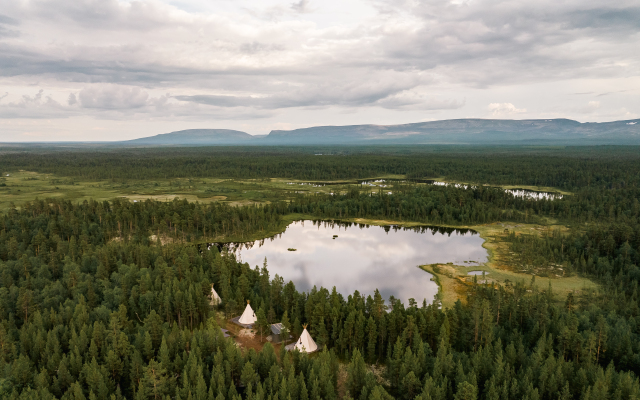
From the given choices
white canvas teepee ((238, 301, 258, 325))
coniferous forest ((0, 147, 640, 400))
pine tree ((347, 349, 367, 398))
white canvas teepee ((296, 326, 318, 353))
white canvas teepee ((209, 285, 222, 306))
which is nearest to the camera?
coniferous forest ((0, 147, 640, 400))

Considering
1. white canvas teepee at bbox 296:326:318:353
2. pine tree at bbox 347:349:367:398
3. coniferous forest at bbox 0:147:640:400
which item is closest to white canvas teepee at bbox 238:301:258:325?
coniferous forest at bbox 0:147:640:400

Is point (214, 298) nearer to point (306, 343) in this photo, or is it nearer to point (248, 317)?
point (248, 317)

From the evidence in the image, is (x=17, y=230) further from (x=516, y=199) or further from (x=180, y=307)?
(x=516, y=199)

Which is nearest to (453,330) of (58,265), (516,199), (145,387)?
(145,387)

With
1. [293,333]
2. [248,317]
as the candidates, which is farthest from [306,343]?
[248,317]

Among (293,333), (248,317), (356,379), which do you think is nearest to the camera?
(356,379)

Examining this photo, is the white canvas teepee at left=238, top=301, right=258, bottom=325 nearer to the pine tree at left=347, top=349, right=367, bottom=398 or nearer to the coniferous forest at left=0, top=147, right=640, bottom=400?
the coniferous forest at left=0, top=147, right=640, bottom=400

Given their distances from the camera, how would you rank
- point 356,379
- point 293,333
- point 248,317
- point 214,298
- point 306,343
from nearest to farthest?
1. point 356,379
2. point 306,343
3. point 293,333
4. point 248,317
5. point 214,298

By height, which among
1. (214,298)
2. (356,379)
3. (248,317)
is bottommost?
(356,379)

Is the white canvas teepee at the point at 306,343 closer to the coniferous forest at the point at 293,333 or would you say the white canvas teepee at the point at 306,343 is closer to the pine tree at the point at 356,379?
the coniferous forest at the point at 293,333

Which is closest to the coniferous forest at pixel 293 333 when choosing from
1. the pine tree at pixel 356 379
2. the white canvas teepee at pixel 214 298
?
the pine tree at pixel 356 379

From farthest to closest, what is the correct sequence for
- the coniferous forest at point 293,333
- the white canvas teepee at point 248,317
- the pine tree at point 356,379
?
the white canvas teepee at point 248,317, the pine tree at point 356,379, the coniferous forest at point 293,333
